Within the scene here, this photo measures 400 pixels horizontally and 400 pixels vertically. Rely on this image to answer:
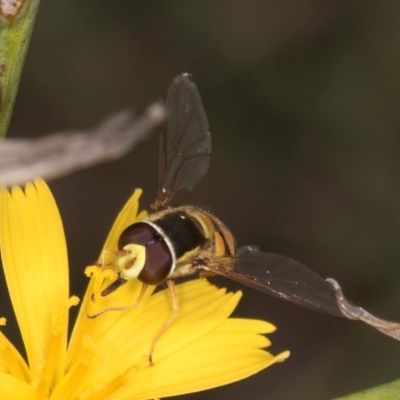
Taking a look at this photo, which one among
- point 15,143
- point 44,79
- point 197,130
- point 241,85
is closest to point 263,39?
point 241,85

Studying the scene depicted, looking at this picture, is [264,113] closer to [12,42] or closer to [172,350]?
[172,350]

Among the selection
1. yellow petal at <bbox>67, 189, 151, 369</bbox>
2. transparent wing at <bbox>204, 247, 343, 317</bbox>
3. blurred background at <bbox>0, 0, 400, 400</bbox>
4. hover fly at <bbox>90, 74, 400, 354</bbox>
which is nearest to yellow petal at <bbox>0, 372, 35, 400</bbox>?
yellow petal at <bbox>67, 189, 151, 369</bbox>

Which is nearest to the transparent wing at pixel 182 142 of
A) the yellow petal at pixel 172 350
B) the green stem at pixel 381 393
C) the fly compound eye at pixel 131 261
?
the yellow petal at pixel 172 350

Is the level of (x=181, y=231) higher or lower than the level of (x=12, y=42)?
lower

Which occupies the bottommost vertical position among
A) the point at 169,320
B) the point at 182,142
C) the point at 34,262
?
the point at 169,320

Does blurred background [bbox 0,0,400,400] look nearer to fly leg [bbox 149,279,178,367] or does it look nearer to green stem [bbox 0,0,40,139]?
fly leg [bbox 149,279,178,367]

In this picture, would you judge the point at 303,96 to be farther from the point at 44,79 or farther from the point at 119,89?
the point at 44,79

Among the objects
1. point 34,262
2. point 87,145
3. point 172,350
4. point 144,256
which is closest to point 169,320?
point 172,350
